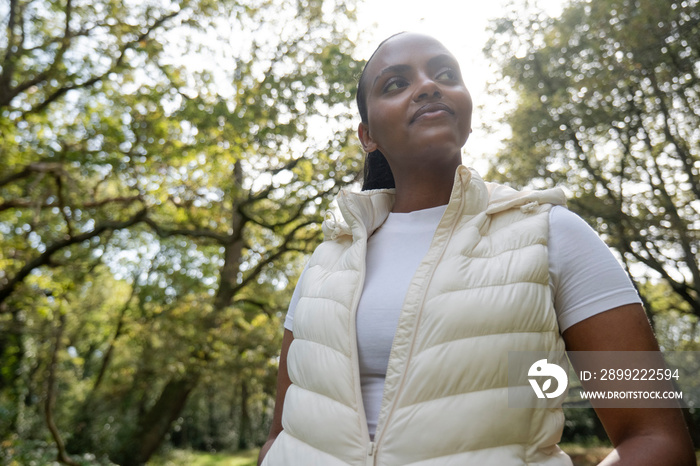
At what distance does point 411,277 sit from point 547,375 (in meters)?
0.44

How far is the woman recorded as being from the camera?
1137 millimetres

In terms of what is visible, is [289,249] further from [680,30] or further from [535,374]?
[535,374]

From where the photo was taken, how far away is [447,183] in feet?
5.72

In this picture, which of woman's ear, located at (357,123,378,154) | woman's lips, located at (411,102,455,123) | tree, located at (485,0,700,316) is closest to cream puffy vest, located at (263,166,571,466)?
woman's lips, located at (411,102,455,123)

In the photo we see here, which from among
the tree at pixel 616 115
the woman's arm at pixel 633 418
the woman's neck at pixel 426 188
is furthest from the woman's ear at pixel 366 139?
the tree at pixel 616 115

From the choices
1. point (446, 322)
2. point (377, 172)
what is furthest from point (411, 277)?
point (377, 172)

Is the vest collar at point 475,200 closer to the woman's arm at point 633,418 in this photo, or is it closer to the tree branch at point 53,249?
the woman's arm at point 633,418

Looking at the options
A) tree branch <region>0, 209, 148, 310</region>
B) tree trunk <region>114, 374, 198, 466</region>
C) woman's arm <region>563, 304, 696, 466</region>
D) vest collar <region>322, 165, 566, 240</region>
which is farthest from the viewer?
tree trunk <region>114, 374, 198, 466</region>

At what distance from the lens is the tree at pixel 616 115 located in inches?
352

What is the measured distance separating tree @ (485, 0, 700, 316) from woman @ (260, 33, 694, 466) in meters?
8.71

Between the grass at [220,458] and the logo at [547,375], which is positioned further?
the grass at [220,458]

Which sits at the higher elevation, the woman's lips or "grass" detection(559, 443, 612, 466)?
the woman's lips

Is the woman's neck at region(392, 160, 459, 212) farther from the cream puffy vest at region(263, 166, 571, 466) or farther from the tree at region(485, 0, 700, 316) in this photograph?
the tree at region(485, 0, 700, 316)

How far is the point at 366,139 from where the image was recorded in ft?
6.53
